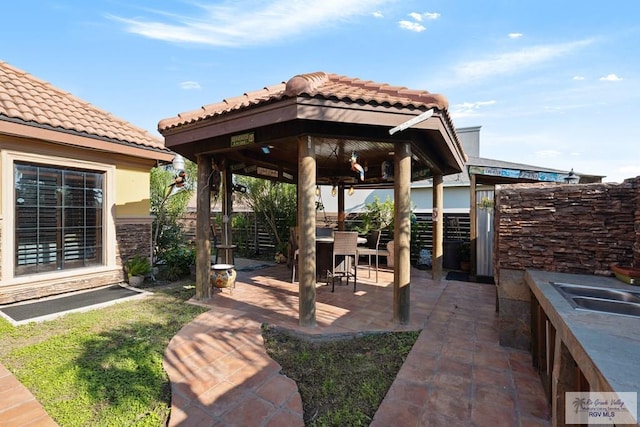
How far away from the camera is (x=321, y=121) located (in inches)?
150

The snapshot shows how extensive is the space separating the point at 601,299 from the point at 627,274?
2.05ft

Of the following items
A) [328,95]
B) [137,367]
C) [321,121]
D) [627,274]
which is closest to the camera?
[627,274]

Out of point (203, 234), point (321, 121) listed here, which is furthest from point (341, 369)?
point (203, 234)

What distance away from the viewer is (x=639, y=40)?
15.8 ft

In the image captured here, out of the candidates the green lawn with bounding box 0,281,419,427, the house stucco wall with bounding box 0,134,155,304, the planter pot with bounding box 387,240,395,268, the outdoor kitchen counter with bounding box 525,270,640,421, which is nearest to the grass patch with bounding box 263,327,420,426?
the green lawn with bounding box 0,281,419,427

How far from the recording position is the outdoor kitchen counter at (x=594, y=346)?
3.87 ft

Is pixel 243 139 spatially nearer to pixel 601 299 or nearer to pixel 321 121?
pixel 321 121

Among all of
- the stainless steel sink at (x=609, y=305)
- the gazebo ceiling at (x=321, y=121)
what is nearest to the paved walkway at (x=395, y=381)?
the stainless steel sink at (x=609, y=305)

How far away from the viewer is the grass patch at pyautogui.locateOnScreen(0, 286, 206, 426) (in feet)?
7.34

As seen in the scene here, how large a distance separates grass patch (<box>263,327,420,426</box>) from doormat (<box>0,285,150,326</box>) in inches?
131

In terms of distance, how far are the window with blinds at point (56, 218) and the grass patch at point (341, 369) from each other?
481 centimetres

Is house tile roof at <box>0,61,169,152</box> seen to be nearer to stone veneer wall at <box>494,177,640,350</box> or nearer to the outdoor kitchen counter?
stone veneer wall at <box>494,177,640,350</box>

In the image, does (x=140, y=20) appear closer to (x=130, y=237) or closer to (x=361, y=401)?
(x=130, y=237)

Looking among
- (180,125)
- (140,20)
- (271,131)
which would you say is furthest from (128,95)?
(271,131)
